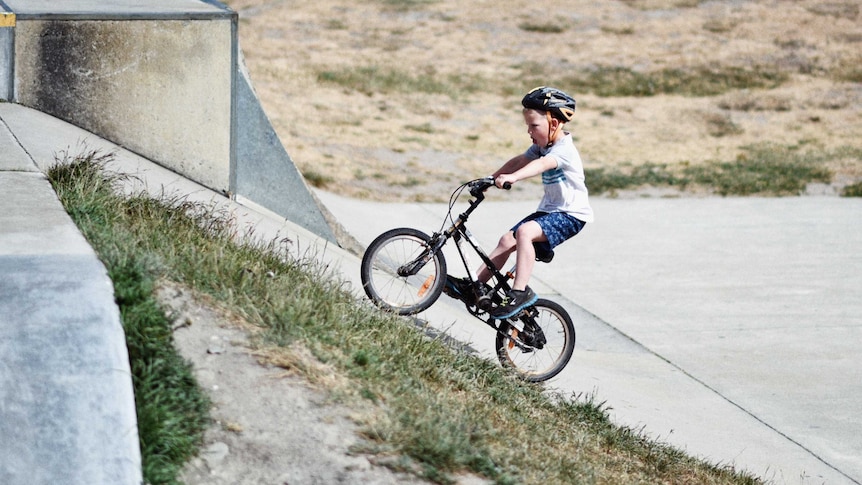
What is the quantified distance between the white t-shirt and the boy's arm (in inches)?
3.0

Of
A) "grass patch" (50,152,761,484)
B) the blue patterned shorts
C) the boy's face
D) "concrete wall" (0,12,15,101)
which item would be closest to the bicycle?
the blue patterned shorts

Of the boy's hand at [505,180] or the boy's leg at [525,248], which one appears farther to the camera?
the boy's leg at [525,248]

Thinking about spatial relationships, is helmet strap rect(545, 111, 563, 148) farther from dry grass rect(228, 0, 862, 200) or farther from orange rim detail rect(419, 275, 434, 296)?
dry grass rect(228, 0, 862, 200)

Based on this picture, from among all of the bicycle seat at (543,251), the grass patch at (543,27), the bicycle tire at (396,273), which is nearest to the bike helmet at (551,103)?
the bicycle seat at (543,251)

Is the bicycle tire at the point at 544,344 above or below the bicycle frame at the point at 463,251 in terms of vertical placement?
below

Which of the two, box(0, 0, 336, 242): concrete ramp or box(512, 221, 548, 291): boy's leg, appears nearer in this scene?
box(512, 221, 548, 291): boy's leg

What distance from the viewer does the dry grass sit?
760 inches

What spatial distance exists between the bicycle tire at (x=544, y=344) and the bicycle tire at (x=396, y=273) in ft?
1.86

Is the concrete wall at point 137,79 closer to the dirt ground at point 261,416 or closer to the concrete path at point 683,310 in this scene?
the concrete path at point 683,310

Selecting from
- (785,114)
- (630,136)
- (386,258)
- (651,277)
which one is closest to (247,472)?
(386,258)

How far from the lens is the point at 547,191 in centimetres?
646

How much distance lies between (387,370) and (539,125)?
219 cm

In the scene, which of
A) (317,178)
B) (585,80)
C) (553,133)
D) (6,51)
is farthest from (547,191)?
(585,80)

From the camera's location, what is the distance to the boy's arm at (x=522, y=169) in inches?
235
